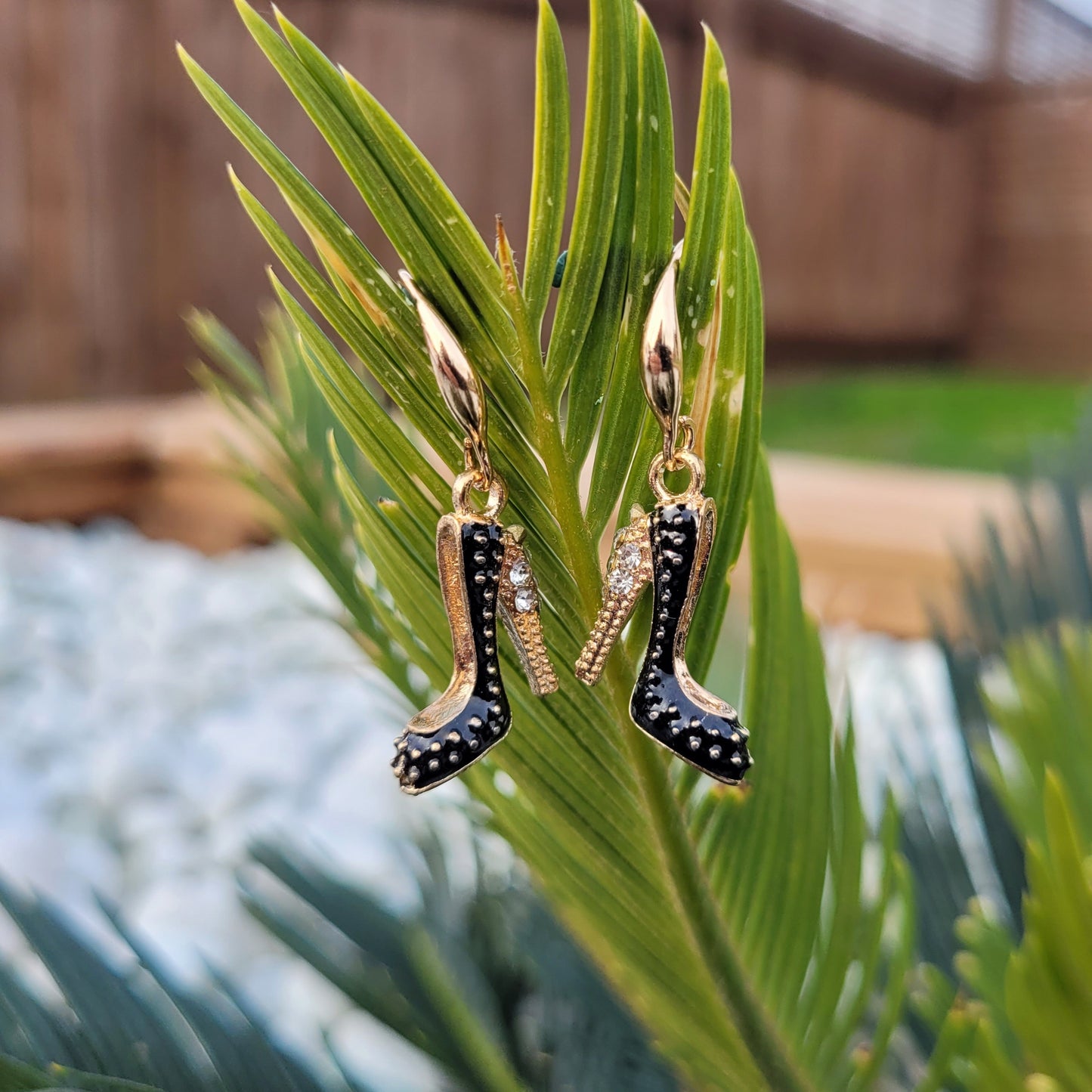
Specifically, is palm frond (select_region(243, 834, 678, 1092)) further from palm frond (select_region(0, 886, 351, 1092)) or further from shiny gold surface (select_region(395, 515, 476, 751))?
shiny gold surface (select_region(395, 515, 476, 751))

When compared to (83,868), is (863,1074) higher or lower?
higher

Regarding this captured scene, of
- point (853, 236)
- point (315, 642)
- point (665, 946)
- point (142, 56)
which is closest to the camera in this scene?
point (665, 946)

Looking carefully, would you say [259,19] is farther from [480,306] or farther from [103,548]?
[103,548]

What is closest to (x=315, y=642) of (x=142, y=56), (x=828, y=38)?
(x=142, y=56)

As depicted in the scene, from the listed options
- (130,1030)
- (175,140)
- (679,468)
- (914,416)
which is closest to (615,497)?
(679,468)

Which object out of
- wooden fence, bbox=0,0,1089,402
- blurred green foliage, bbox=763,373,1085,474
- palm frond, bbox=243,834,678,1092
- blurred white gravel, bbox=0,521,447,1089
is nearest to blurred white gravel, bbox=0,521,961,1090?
blurred white gravel, bbox=0,521,447,1089

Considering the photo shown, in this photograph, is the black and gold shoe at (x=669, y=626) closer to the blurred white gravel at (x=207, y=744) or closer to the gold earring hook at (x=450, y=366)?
the gold earring hook at (x=450, y=366)
